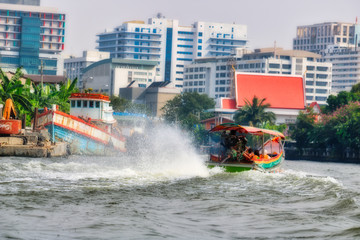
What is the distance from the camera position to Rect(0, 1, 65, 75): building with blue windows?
7244 inches

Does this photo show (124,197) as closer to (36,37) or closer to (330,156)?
(330,156)

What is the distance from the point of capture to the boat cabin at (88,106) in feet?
222

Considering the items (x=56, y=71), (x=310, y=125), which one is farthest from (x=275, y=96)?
(x=56, y=71)

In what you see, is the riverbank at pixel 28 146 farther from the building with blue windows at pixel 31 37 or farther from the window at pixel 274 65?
the window at pixel 274 65

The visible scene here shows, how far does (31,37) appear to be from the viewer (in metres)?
186

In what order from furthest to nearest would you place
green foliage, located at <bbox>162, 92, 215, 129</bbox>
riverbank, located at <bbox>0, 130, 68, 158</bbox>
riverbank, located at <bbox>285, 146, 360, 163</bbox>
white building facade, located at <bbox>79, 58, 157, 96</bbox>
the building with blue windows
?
white building facade, located at <bbox>79, 58, 157, 96</bbox>
the building with blue windows
green foliage, located at <bbox>162, 92, 215, 129</bbox>
riverbank, located at <bbox>285, 146, 360, 163</bbox>
riverbank, located at <bbox>0, 130, 68, 158</bbox>

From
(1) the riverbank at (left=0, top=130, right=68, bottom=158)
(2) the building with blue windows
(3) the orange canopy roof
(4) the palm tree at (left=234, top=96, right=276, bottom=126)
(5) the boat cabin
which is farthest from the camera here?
(2) the building with blue windows

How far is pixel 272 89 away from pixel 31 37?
87689 mm

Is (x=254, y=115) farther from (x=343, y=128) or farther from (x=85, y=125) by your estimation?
(x=85, y=125)

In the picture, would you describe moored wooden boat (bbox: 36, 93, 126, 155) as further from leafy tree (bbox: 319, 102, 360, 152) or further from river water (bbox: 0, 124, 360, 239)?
river water (bbox: 0, 124, 360, 239)

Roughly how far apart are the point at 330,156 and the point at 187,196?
6840 cm

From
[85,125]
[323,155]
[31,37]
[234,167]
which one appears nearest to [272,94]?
[323,155]

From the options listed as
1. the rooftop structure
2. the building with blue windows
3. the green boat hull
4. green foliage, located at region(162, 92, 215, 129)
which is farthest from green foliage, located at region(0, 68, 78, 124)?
the building with blue windows

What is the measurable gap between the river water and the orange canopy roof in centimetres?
7680
